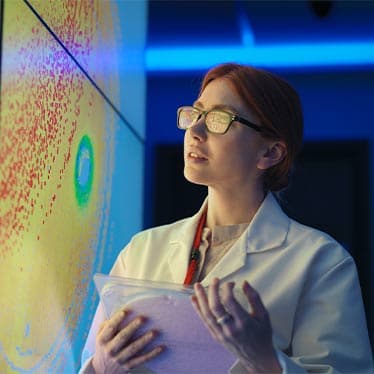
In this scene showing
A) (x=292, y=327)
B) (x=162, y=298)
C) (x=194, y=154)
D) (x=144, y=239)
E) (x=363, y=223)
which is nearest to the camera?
(x=162, y=298)

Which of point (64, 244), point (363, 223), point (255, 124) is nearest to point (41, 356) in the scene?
point (64, 244)

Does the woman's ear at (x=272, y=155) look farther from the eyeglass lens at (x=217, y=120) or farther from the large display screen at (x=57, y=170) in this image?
the large display screen at (x=57, y=170)

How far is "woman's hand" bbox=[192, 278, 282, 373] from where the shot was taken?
996mm

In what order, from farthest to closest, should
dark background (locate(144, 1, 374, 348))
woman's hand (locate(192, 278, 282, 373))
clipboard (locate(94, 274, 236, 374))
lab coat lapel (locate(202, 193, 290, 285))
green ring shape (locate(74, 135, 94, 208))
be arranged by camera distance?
1. dark background (locate(144, 1, 374, 348))
2. green ring shape (locate(74, 135, 94, 208))
3. lab coat lapel (locate(202, 193, 290, 285))
4. clipboard (locate(94, 274, 236, 374))
5. woman's hand (locate(192, 278, 282, 373))

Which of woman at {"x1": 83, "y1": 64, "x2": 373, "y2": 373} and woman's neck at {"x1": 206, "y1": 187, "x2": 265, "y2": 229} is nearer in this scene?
woman at {"x1": 83, "y1": 64, "x2": 373, "y2": 373}

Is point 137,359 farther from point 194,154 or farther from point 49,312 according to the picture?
point 194,154

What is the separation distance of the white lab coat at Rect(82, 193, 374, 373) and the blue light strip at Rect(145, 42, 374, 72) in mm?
2346

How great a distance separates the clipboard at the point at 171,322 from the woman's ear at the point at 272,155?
1.42 ft

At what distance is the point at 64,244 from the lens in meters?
1.51

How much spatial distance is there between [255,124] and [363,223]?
2428 millimetres

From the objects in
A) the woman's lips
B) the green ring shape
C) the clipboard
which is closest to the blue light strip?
the green ring shape

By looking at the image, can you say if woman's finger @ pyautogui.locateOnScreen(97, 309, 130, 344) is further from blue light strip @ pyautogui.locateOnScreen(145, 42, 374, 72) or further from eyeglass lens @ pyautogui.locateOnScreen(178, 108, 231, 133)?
blue light strip @ pyautogui.locateOnScreen(145, 42, 374, 72)

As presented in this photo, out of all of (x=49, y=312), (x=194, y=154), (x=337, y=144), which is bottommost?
(x=49, y=312)

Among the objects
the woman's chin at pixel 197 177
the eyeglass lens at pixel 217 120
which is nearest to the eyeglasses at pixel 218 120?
the eyeglass lens at pixel 217 120
